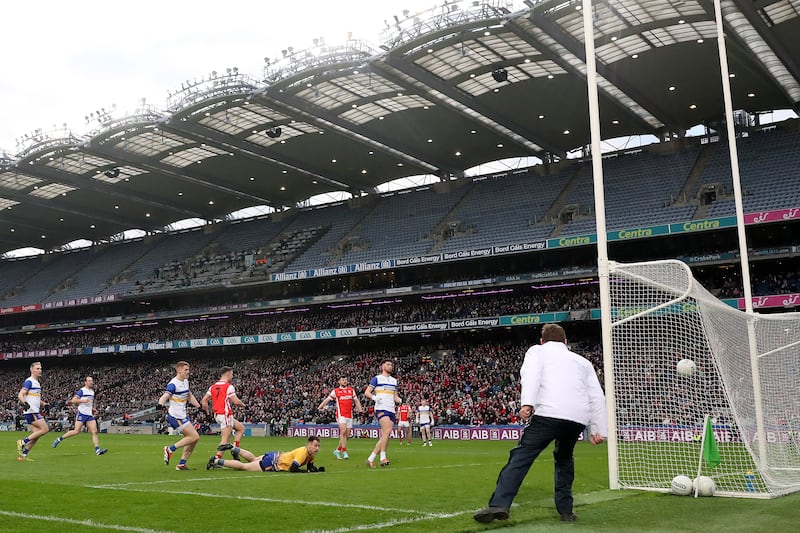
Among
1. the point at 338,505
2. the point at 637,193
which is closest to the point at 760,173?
the point at 637,193

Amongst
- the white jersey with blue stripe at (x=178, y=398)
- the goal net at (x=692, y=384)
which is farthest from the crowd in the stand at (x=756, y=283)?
the white jersey with blue stripe at (x=178, y=398)

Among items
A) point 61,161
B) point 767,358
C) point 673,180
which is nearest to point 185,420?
point 767,358

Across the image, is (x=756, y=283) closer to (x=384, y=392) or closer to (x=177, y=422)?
(x=384, y=392)

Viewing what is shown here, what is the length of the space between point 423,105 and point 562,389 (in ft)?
124

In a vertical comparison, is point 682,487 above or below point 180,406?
below

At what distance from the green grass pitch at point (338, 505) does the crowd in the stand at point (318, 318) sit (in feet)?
112

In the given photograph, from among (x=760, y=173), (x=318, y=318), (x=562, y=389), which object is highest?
(x=760, y=173)

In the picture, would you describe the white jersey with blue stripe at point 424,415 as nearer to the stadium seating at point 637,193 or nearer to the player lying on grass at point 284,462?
the player lying on grass at point 284,462

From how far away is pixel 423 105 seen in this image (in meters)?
44.4

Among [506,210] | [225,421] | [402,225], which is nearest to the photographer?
[225,421]

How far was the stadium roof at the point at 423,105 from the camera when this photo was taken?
3525cm

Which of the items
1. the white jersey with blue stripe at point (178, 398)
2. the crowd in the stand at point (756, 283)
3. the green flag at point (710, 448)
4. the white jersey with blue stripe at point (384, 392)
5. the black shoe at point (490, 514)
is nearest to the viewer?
the black shoe at point (490, 514)

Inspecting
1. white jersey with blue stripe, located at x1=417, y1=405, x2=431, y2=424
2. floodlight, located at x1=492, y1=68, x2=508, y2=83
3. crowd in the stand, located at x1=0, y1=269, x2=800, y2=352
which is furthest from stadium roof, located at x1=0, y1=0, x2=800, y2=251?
white jersey with blue stripe, located at x1=417, y1=405, x2=431, y2=424

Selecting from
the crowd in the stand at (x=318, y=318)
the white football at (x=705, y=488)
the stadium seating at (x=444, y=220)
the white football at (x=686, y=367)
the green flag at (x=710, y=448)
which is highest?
the stadium seating at (x=444, y=220)
